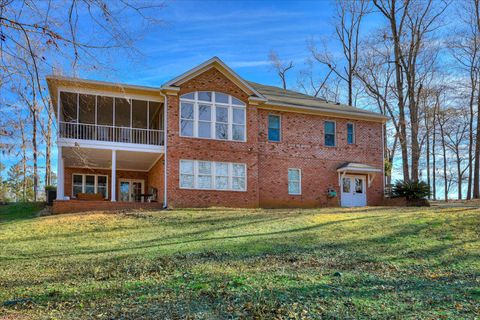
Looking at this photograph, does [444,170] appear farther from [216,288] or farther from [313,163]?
[216,288]

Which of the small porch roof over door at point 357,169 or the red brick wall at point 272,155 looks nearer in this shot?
the red brick wall at point 272,155

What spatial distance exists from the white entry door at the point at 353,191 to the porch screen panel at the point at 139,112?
1051 centimetres

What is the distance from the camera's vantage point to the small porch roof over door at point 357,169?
22.1 meters

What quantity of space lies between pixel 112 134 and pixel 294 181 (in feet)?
→ 28.9

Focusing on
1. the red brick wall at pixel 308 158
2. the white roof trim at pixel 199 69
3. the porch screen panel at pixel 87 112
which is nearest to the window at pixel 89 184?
the porch screen panel at pixel 87 112

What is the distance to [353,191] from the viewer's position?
2298 centimetres

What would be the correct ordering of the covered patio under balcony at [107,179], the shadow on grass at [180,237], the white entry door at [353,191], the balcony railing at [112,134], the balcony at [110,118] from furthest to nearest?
1. the white entry door at [353,191]
2. the balcony railing at [112,134]
3. the balcony at [110,118]
4. the covered patio under balcony at [107,179]
5. the shadow on grass at [180,237]

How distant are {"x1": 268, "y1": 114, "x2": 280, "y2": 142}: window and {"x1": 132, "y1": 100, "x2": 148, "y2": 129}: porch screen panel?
593cm

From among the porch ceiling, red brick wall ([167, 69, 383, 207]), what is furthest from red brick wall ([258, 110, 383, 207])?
the porch ceiling

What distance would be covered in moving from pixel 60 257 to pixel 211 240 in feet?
11.3

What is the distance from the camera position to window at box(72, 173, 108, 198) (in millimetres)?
22413

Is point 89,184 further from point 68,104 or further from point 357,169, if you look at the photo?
point 357,169

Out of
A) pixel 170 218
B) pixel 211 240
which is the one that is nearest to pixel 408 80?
pixel 170 218

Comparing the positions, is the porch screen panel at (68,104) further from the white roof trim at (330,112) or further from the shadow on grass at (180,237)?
the white roof trim at (330,112)
